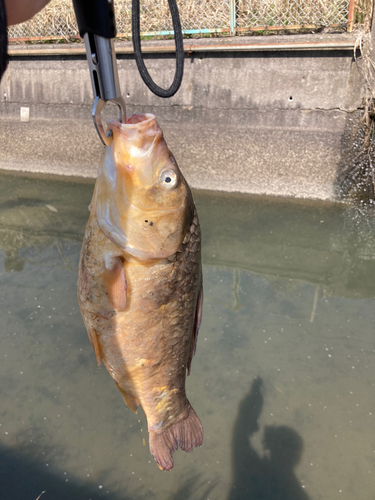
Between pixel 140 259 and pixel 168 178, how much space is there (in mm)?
328

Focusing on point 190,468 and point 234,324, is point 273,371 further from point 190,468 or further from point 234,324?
point 190,468

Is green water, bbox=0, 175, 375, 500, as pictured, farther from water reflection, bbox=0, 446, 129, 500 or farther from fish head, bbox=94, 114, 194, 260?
fish head, bbox=94, 114, 194, 260

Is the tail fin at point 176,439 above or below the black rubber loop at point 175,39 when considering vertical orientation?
below

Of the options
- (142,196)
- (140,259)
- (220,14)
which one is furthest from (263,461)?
(220,14)

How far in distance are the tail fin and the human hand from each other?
1842 millimetres

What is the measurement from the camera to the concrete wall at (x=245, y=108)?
6305mm

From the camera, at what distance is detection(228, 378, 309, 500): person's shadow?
3.14 m

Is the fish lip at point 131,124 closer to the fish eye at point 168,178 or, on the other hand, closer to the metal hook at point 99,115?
the metal hook at point 99,115

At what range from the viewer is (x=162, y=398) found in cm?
204

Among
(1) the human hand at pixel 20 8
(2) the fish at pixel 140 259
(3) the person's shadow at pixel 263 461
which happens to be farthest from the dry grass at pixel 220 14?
(1) the human hand at pixel 20 8

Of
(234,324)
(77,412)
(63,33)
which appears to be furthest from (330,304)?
(63,33)

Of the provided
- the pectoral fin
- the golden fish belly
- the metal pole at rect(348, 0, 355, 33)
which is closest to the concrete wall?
the metal pole at rect(348, 0, 355, 33)

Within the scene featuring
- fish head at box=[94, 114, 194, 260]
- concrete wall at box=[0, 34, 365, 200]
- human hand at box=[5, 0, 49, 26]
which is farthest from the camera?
concrete wall at box=[0, 34, 365, 200]

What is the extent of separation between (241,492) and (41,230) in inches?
195
